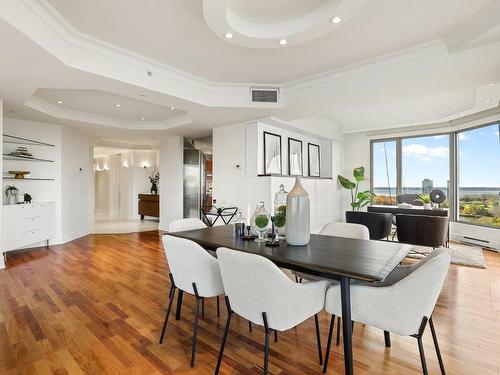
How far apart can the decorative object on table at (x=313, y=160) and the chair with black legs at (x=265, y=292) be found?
18.0 feet

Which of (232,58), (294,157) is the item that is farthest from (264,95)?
(294,157)

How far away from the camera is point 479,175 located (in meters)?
5.85

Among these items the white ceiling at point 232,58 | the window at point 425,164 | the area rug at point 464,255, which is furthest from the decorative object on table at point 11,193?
the window at point 425,164

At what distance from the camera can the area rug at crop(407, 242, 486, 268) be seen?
4.24 meters

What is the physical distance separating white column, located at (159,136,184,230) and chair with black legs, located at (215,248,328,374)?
578cm

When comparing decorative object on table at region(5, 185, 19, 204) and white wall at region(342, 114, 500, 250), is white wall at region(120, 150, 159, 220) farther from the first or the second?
white wall at region(342, 114, 500, 250)

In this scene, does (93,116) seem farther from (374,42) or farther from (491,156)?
(491,156)

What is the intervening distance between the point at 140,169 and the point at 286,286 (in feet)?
32.5

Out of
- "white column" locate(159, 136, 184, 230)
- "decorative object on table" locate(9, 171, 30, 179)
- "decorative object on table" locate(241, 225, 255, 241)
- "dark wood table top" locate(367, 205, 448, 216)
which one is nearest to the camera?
"decorative object on table" locate(241, 225, 255, 241)

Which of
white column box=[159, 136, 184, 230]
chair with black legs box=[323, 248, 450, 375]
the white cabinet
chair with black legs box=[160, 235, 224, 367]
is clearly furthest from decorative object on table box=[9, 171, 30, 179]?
chair with black legs box=[323, 248, 450, 375]

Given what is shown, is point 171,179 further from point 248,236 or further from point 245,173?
point 248,236

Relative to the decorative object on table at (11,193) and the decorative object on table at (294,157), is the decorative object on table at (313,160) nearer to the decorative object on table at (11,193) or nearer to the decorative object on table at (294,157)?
the decorative object on table at (294,157)

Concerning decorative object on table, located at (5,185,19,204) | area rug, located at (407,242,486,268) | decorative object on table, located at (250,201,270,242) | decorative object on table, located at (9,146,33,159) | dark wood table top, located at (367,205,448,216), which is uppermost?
decorative object on table, located at (9,146,33,159)

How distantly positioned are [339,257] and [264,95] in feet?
10.7
